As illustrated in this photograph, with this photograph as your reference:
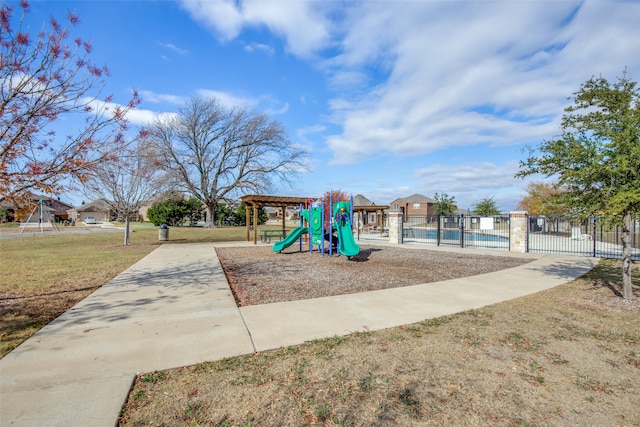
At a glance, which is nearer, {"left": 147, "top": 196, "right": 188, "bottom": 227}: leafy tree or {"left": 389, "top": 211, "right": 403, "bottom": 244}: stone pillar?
{"left": 389, "top": 211, "right": 403, "bottom": 244}: stone pillar

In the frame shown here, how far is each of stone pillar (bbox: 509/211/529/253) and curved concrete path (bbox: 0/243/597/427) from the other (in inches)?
278

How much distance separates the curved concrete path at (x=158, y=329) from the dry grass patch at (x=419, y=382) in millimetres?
335

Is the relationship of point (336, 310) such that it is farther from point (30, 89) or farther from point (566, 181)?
point (30, 89)

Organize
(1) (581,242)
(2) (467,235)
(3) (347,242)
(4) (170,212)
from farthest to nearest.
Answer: (4) (170,212) < (2) (467,235) < (1) (581,242) < (3) (347,242)

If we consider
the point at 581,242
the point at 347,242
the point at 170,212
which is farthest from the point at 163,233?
the point at 581,242

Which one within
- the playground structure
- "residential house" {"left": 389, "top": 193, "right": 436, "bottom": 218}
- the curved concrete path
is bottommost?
the curved concrete path

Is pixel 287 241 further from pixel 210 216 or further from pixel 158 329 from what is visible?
pixel 210 216

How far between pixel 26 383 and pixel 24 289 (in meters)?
5.43

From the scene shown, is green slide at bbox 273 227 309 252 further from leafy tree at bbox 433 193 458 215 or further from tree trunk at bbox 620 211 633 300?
leafy tree at bbox 433 193 458 215

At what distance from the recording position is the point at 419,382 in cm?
326

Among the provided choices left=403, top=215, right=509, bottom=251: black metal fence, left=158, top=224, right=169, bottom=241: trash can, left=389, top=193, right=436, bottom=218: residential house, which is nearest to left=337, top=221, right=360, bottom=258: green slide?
left=403, top=215, right=509, bottom=251: black metal fence

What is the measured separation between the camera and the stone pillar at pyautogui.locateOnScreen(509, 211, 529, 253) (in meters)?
14.9

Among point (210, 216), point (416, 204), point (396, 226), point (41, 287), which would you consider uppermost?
point (416, 204)

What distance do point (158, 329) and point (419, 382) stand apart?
3641 mm
